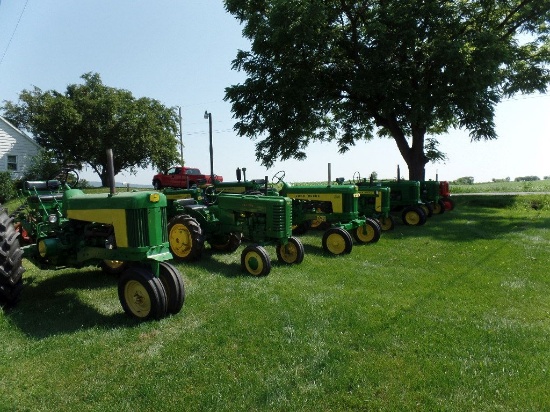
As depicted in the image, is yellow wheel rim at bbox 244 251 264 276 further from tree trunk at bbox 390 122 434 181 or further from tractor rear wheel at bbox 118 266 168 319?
tree trunk at bbox 390 122 434 181

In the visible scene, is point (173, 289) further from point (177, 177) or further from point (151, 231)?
point (177, 177)

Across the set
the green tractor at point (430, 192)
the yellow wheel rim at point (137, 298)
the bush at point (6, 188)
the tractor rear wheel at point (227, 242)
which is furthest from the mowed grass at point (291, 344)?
the bush at point (6, 188)

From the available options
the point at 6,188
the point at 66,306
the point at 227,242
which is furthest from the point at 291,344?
the point at 6,188

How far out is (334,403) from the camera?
3027mm

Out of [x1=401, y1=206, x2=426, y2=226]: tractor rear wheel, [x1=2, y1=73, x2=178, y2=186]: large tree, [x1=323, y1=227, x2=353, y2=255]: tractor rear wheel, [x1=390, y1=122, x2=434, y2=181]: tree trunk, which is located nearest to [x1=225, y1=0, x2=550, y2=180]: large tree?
[x1=390, y1=122, x2=434, y2=181]: tree trunk

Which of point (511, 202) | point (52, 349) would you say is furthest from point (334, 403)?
point (511, 202)

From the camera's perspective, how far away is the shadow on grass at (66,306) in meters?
4.46

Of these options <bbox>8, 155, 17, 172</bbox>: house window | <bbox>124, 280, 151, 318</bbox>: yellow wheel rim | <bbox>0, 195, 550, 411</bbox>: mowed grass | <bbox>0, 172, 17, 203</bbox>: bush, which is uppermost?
<bbox>8, 155, 17, 172</bbox>: house window

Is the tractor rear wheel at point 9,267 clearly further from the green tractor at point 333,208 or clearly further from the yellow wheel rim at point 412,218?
the yellow wheel rim at point 412,218

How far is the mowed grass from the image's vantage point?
10.2 ft

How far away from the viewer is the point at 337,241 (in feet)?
28.2

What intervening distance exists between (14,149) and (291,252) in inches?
873

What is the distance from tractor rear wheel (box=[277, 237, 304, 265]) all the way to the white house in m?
20.6

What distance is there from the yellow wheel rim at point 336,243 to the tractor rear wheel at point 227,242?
1764 mm
